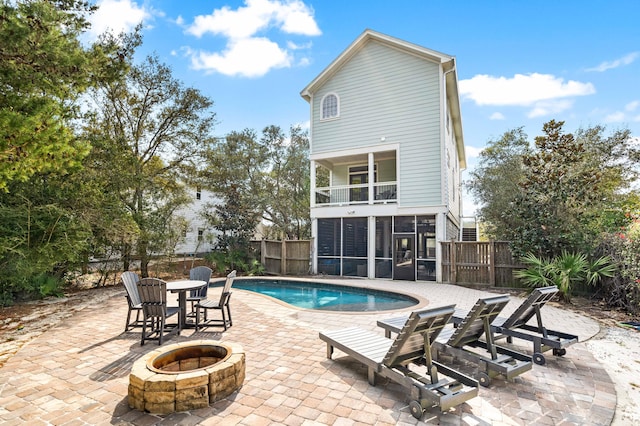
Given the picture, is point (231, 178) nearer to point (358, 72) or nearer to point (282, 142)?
point (282, 142)

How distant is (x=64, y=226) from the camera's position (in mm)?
7820

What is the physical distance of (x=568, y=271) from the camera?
8.22 m

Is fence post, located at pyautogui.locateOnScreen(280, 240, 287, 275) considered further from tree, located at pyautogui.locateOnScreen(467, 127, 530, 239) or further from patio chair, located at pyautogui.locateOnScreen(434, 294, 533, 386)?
patio chair, located at pyautogui.locateOnScreen(434, 294, 533, 386)

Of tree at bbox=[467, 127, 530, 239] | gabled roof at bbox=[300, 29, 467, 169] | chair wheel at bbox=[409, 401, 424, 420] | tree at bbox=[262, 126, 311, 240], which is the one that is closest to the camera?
chair wheel at bbox=[409, 401, 424, 420]

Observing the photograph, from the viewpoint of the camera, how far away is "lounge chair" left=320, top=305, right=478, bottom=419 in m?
2.85

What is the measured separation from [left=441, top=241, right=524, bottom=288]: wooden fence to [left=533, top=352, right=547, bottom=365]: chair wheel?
723 cm

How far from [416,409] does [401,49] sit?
13.5 metres

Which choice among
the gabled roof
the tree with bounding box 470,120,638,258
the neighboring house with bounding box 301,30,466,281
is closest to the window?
the neighboring house with bounding box 301,30,466,281

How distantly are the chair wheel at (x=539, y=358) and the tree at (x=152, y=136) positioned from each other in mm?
11747

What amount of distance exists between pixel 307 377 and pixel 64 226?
7.58 meters

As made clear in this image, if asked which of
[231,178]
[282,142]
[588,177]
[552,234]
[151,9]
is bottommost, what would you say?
[552,234]

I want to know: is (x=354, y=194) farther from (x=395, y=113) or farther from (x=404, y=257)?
(x=395, y=113)

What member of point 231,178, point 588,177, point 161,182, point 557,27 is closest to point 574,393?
point 588,177

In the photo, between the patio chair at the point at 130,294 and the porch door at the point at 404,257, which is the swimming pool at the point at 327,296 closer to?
the porch door at the point at 404,257
